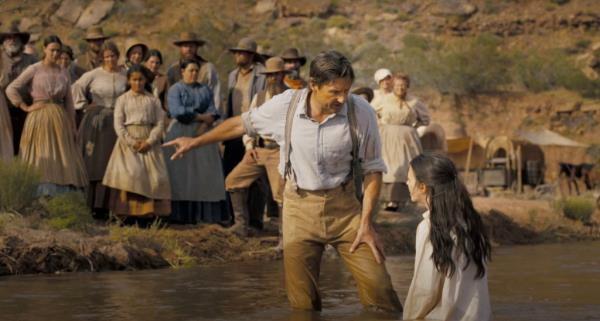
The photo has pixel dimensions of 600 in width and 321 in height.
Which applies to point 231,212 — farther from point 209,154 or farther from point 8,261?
point 8,261

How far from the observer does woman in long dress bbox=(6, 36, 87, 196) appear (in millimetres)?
14676

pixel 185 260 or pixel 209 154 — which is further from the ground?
pixel 209 154

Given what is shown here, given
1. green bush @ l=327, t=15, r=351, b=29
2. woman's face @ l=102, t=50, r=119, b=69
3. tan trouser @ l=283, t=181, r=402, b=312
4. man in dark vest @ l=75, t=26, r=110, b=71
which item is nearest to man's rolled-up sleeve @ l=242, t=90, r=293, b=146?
tan trouser @ l=283, t=181, r=402, b=312

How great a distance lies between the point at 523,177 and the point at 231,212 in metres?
12.7

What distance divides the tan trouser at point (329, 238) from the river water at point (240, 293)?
0.66 ft

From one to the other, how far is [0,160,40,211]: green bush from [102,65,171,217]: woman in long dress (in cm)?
93

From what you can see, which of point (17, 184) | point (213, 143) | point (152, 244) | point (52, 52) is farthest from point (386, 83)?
point (213, 143)

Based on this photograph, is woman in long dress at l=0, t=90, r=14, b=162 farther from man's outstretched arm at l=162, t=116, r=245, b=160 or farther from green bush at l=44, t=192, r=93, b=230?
man's outstretched arm at l=162, t=116, r=245, b=160

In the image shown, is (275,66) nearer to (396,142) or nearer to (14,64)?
(396,142)

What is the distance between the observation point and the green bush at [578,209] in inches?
766

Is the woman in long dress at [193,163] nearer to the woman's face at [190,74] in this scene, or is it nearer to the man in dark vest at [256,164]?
the woman's face at [190,74]

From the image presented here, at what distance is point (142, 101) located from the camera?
580 inches

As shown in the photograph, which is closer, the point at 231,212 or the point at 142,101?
the point at 142,101

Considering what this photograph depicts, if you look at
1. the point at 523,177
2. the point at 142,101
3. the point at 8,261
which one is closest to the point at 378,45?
the point at 523,177
